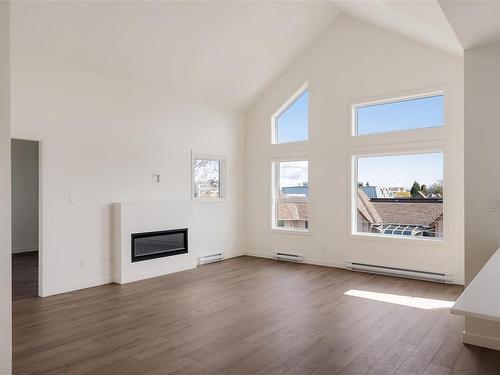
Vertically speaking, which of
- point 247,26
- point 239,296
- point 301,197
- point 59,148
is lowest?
point 239,296

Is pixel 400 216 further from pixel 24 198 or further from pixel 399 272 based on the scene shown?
pixel 24 198

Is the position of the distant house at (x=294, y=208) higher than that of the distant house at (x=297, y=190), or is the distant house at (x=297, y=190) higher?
the distant house at (x=297, y=190)

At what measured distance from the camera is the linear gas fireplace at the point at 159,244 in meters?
5.80

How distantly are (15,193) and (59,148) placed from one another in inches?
177

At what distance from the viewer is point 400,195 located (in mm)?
6129

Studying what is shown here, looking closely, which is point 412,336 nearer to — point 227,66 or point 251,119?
point 227,66

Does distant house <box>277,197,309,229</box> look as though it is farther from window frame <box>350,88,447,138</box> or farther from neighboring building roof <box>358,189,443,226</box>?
window frame <box>350,88,447,138</box>

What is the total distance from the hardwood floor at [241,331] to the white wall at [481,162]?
0.67m

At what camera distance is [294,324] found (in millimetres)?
3818

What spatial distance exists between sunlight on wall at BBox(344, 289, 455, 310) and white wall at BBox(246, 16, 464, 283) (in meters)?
1.13

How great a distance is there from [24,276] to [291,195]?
4.84 meters

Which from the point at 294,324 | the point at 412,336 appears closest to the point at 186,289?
the point at 294,324

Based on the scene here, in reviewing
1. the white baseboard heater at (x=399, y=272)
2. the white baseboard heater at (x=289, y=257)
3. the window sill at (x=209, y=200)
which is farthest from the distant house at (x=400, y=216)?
the window sill at (x=209, y=200)

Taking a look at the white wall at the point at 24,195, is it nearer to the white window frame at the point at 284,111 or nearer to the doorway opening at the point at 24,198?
the doorway opening at the point at 24,198
